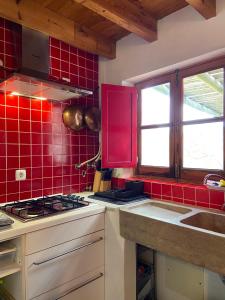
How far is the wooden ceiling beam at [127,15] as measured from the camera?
147cm

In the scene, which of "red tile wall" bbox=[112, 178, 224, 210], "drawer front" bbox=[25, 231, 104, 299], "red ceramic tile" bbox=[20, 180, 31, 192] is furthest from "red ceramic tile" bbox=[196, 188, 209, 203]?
"red ceramic tile" bbox=[20, 180, 31, 192]

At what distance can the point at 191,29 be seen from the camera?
1620 mm

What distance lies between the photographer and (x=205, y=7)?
1427mm

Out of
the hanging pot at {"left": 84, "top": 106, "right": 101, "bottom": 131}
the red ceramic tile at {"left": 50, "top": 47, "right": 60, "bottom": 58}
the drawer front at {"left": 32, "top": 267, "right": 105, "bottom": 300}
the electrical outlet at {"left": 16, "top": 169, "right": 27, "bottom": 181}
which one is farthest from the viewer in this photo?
the hanging pot at {"left": 84, "top": 106, "right": 101, "bottom": 131}

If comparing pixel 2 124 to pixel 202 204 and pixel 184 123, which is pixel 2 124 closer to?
pixel 184 123

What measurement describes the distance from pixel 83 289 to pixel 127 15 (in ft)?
6.26

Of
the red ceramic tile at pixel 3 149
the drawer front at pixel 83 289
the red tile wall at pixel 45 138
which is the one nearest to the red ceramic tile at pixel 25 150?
the red tile wall at pixel 45 138

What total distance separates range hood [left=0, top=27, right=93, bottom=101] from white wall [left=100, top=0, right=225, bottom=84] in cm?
60

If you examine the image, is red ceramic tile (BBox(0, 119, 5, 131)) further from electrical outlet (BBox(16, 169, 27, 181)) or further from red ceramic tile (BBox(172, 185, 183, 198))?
red ceramic tile (BBox(172, 185, 183, 198))

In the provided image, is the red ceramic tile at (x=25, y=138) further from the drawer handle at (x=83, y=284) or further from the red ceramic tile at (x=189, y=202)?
the red ceramic tile at (x=189, y=202)

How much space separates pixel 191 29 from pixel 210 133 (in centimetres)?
77

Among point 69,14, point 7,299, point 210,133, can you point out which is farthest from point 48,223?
point 69,14

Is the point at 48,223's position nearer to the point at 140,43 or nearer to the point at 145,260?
the point at 145,260

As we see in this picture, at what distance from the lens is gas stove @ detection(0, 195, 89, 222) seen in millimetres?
1368
